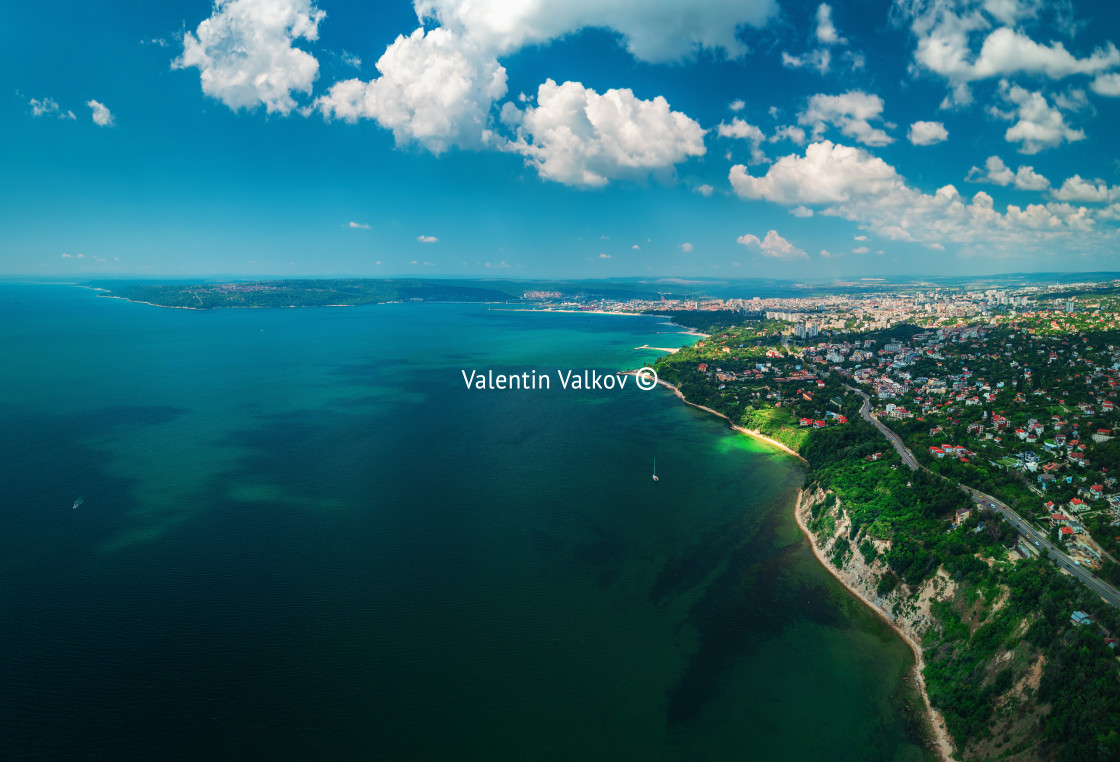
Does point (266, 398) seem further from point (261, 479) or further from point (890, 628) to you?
point (890, 628)

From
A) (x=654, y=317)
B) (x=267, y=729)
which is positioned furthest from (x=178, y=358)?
(x=654, y=317)

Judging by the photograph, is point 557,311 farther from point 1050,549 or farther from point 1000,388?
point 1050,549

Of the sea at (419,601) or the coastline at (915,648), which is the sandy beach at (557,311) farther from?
the coastline at (915,648)

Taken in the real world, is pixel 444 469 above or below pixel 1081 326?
below

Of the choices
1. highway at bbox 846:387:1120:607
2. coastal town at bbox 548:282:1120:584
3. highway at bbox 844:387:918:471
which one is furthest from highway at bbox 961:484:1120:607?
highway at bbox 844:387:918:471

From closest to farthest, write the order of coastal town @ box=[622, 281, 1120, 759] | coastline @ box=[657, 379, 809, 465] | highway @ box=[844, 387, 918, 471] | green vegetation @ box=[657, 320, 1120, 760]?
1. green vegetation @ box=[657, 320, 1120, 760]
2. coastal town @ box=[622, 281, 1120, 759]
3. highway @ box=[844, 387, 918, 471]
4. coastline @ box=[657, 379, 809, 465]

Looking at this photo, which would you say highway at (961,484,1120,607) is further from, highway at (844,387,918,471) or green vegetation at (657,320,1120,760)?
highway at (844,387,918,471)

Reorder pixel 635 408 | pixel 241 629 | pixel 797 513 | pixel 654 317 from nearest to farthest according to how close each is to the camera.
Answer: pixel 241 629 → pixel 797 513 → pixel 635 408 → pixel 654 317
